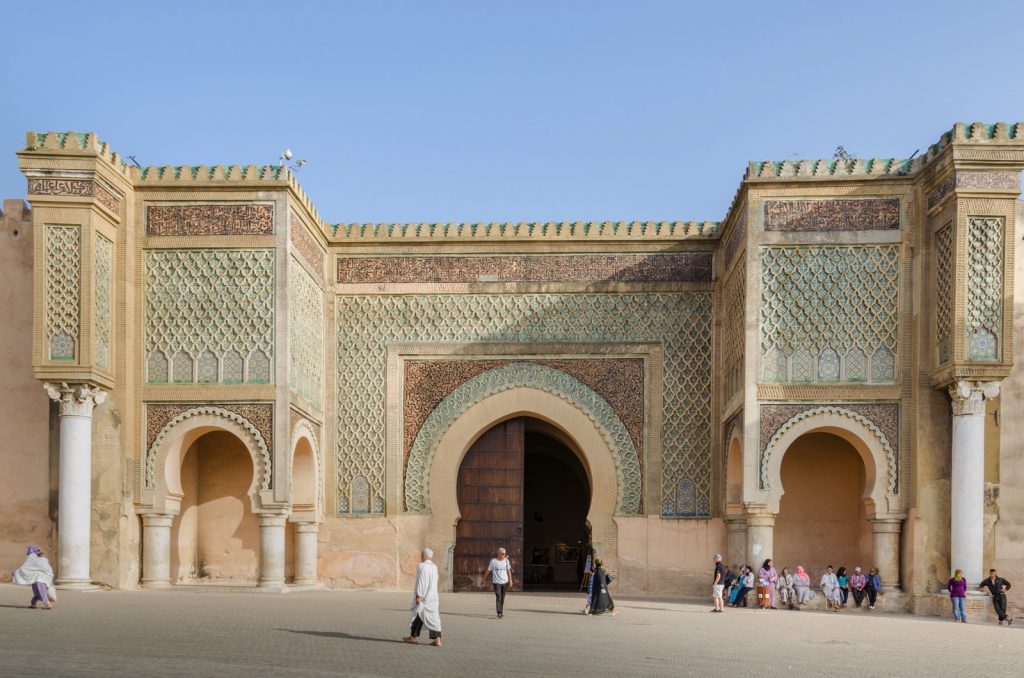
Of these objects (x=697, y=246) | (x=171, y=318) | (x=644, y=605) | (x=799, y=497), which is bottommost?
(x=644, y=605)

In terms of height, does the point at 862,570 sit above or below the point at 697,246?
below

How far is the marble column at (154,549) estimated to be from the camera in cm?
1372

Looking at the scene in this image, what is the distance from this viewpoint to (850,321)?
13.6m

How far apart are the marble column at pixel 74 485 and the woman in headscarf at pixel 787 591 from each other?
7165mm

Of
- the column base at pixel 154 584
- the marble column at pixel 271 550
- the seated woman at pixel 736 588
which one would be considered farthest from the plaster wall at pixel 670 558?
the column base at pixel 154 584

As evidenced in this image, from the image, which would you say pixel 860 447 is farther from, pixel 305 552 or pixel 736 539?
pixel 305 552

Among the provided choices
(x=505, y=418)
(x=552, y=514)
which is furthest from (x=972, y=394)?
(x=552, y=514)

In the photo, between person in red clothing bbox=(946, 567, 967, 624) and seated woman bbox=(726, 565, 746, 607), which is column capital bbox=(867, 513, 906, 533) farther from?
seated woman bbox=(726, 565, 746, 607)

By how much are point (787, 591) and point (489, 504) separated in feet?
12.7

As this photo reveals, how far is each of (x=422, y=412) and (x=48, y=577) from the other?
5730 mm

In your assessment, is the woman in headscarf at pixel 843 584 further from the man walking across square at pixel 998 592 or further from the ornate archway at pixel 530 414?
the ornate archway at pixel 530 414

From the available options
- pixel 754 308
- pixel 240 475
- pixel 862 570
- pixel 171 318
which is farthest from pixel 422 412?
pixel 862 570

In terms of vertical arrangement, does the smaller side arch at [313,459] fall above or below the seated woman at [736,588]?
above

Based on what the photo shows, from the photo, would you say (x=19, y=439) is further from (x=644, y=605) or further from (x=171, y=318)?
(x=644, y=605)
